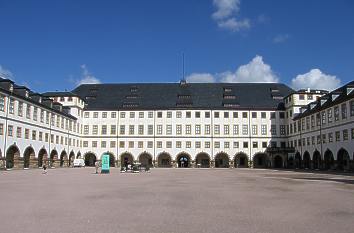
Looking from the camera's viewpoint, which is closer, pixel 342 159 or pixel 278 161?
pixel 342 159

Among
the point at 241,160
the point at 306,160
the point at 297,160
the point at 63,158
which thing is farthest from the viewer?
the point at 241,160

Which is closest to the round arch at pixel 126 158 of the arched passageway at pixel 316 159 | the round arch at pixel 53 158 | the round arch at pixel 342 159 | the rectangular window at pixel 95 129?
the rectangular window at pixel 95 129

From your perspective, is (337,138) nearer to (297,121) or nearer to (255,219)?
(297,121)

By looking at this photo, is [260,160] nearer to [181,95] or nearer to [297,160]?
[297,160]

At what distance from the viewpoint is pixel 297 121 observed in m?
72.1

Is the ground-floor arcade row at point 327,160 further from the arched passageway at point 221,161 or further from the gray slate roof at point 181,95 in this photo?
the arched passageway at point 221,161

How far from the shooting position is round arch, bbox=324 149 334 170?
188 ft

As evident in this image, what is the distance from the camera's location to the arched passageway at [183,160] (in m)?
80.1

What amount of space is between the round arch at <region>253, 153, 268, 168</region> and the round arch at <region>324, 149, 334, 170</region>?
2128 centimetres

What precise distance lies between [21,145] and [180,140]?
3431 centimetres

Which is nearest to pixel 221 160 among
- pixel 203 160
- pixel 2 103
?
pixel 203 160

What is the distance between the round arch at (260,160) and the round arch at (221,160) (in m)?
5.83

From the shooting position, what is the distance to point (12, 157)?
Answer: 52.7 m

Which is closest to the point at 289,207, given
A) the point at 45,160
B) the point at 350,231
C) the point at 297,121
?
the point at 350,231
